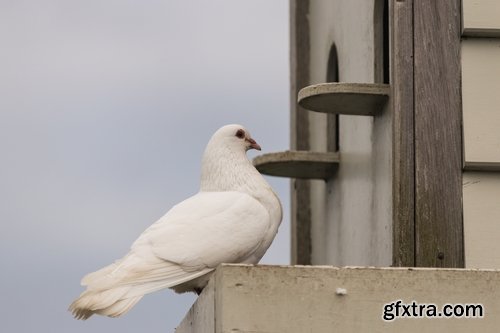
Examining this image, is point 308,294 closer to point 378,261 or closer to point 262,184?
point 262,184

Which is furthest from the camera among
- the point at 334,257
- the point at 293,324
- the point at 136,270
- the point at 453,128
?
the point at 334,257

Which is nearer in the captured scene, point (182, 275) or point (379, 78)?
point (182, 275)

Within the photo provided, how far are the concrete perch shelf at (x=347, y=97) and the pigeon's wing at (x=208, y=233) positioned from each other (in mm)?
1604

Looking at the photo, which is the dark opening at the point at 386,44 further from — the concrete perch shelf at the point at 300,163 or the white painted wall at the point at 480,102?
the concrete perch shelf at the point at 300,163

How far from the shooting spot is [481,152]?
838 cm

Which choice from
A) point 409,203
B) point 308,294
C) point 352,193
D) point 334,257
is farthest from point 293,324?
point 334,257

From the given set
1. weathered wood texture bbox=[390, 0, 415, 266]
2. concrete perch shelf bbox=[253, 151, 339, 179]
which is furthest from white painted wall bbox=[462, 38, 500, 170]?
concrete perch shelf bbox=[253, 151, 339, 179]

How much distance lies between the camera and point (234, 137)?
809 centimetres

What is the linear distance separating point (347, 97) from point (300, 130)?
358 cm

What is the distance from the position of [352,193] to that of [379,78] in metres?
1.13

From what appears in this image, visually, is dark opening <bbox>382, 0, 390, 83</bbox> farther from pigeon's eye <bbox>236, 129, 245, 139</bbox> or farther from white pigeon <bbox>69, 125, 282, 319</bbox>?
white pigeon <bbox>69, 125, 282, 319</bbox>

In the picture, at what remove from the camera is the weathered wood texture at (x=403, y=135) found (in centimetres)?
827

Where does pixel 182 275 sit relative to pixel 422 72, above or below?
below

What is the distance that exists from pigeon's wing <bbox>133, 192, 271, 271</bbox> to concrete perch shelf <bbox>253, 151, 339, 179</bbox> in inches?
135
